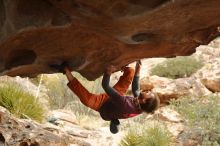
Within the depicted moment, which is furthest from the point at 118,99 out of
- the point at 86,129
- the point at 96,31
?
the point at 86,129

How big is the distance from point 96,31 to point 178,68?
46.5ft

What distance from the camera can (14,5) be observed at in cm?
383

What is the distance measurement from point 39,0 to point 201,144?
8066 mm

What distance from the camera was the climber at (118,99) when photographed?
230 inches

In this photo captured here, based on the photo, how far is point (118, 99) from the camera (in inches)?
235

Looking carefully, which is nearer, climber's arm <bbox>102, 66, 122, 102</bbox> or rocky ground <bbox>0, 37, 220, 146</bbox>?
climber's arm <bbox>102, 66, 122, 102</bbox>

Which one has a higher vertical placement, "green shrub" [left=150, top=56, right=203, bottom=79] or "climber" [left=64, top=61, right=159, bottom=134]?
"green shrub" [left=150, top=56, right=203, bottom=79]

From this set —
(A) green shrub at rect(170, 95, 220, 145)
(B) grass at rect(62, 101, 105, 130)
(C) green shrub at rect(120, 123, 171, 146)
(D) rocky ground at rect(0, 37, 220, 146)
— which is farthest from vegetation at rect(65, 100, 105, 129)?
(A) green shrub at rect(170, 95, 220, 145)

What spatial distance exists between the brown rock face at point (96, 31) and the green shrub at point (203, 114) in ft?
21.3

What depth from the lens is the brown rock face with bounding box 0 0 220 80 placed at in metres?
3.75

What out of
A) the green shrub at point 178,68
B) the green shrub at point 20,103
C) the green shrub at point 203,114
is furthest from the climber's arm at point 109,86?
the green shrub at point 178,68

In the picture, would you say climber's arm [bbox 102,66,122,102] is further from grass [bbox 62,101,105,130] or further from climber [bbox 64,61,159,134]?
grass [bbox 62,101,105,130]

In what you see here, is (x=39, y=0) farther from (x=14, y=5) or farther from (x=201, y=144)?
(x=201, y=144)

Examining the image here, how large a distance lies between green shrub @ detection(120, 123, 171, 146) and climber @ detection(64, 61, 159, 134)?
4452 mm
